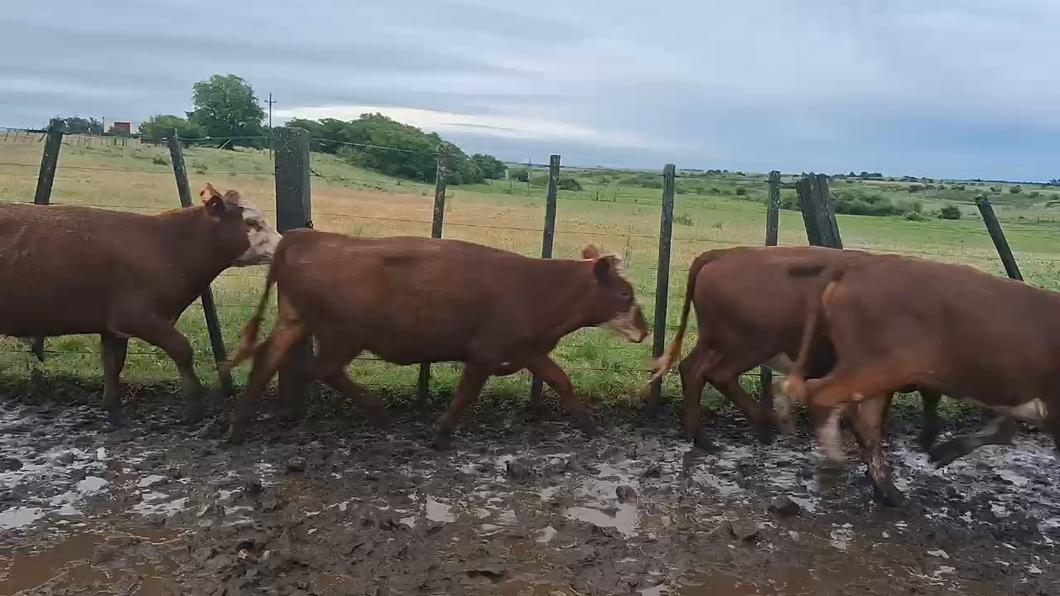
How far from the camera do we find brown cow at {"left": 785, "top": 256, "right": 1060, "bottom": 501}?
5.41 metres

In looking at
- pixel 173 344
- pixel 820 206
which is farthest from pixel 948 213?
pixel 173 344

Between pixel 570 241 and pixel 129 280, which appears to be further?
pixel 570 241

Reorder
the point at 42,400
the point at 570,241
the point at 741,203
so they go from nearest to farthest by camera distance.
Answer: the point at 42,400, the point at 570,241, the point at 741,203

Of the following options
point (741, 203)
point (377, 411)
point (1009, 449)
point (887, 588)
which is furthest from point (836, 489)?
point (741, 203)

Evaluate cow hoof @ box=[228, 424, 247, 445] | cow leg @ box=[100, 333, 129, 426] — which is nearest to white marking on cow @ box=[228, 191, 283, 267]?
cow leg @ box=[100, 333, 129, 426]

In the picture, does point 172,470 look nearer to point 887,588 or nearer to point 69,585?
point 69,585

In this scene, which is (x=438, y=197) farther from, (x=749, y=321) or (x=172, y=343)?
(x=749, y=321)

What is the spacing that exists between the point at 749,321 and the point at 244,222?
4237mm

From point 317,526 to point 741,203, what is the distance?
13.8 m

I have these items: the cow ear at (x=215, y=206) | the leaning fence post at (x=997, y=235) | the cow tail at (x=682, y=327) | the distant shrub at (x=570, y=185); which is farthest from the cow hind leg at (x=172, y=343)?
the distant shrub at (x=570, y=185)

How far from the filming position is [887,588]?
4.47m

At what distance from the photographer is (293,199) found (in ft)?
23.2

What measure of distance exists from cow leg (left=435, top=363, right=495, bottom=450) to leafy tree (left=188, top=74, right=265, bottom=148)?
858 inches

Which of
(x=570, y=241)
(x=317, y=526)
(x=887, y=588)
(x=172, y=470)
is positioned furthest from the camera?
(x=570, y=241)
